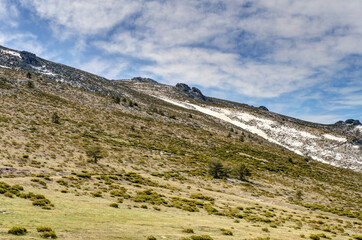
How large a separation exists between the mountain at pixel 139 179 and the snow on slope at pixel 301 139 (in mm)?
1673

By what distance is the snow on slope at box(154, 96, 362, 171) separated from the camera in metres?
114

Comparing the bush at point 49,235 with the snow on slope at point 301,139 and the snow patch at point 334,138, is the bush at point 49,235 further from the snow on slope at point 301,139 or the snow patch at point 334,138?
the snow patch at point 334,138

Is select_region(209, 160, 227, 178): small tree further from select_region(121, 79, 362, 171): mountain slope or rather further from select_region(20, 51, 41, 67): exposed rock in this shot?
select_region(20, 51, 41, 67): exposed rock

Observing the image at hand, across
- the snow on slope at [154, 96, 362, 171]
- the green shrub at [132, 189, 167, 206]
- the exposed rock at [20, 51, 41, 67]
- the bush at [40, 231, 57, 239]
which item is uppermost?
the exposed rock at [20, 51, 41, 67]

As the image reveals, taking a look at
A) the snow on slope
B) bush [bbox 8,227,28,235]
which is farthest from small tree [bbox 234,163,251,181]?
the snow on slope

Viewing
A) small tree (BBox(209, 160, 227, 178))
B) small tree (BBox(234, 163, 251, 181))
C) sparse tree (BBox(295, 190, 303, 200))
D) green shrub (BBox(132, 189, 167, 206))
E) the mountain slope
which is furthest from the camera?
the mountain slope

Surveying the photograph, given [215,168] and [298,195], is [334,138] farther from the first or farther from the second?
[215,168]

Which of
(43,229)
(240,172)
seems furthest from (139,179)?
(240,172)

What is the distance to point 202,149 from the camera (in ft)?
250

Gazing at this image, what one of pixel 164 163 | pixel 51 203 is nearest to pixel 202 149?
pixel 164 163

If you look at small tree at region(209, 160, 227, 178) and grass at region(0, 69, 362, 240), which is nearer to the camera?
grass at region(0, 69, 362, 240)

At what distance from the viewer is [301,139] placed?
13425 centimetres

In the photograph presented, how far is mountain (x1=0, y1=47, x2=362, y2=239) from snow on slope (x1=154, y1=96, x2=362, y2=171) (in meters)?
1.67

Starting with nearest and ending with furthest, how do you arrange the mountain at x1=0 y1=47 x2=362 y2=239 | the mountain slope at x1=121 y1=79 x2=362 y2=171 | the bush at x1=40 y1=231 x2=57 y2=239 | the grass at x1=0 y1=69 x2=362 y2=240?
the bush at x1=40 y1=231 x2=57 y2=239, the grass at x1=0 y1=69 x2=362 y2=240, the mountain at x1=0 y1=47 x2=362 y2=239, the mountain slope at x1=121 y1=79 x2=362 y2=171
